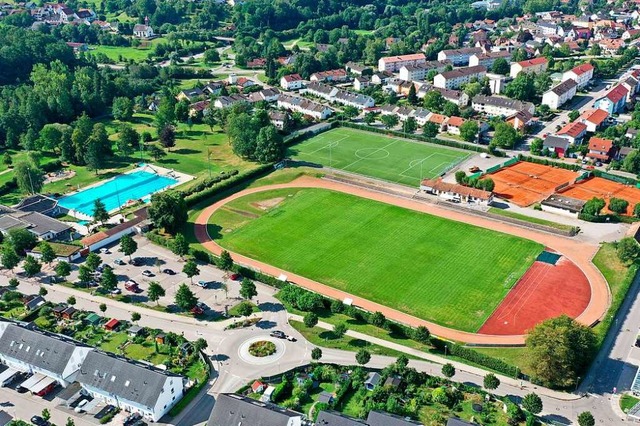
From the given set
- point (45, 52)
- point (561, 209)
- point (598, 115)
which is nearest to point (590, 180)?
point (561, 209)

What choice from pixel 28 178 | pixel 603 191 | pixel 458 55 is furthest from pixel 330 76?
pixel 28 178

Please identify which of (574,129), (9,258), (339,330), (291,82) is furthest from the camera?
(291,82)

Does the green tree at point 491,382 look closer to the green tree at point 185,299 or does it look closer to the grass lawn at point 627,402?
the grass lawn at point 627,402

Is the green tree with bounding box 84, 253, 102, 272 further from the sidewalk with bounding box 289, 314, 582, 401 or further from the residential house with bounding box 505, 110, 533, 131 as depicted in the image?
the residential house with bounding box 505, 110, 533, 131

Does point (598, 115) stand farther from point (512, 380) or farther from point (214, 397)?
point (214, 397)

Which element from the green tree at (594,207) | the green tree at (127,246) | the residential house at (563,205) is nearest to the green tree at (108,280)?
the green tree at (127,246)

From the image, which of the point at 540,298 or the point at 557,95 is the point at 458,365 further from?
the point at 557,95
